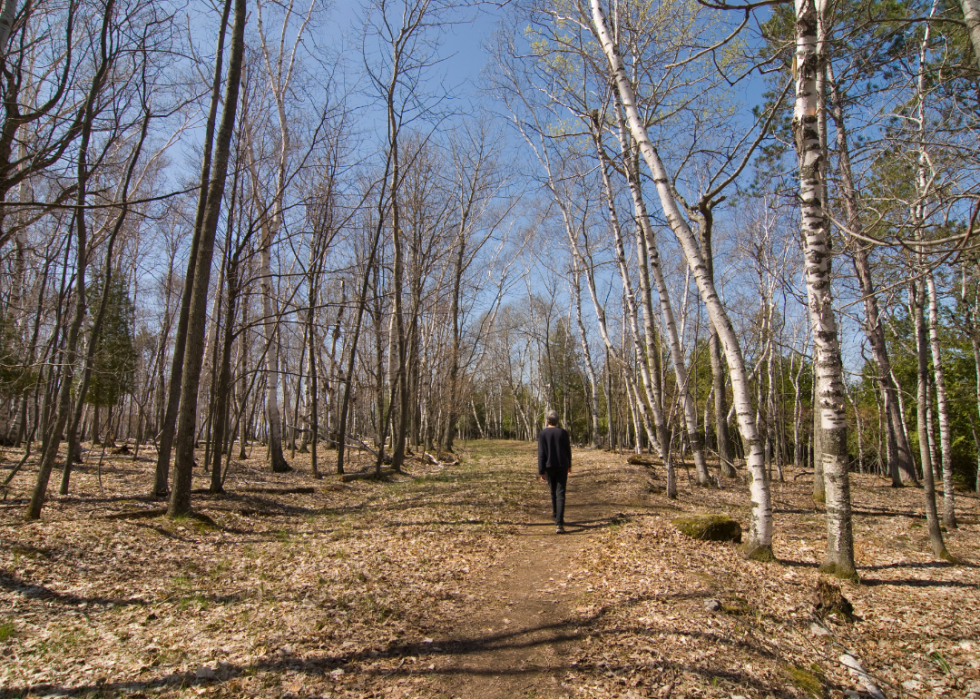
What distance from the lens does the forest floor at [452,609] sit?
3309mm

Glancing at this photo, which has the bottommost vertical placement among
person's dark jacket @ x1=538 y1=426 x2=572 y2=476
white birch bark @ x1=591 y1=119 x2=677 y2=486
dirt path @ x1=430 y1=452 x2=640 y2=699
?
dirt path @ x1=430 y1=452 x2=640 y2=699

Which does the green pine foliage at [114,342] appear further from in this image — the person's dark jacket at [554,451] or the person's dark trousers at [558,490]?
the person's dark trousers at [558,490]

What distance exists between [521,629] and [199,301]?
6408 millimetres

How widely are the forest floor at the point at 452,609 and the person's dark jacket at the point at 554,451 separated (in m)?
0.96

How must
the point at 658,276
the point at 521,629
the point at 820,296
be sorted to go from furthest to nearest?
the point at 658,276
the point at 820,296
the point at 521,629

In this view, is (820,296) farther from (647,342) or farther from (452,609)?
(647,342)

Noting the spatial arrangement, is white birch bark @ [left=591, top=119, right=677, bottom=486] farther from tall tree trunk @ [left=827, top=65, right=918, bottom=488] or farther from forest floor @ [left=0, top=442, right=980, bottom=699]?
tall tree trunk @ [left=827, top=65, right=918, bottom=488]

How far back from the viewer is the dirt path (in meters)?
3.36


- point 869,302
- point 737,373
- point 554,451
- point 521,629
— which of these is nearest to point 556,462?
point 554,451

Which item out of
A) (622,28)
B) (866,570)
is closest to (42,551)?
(866,570)

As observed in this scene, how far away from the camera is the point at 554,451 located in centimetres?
744

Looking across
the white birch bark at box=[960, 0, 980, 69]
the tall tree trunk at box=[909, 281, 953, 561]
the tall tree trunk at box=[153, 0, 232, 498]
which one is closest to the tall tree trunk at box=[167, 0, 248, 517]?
the tall tree trunk at box=[153, 0, 232, 498]

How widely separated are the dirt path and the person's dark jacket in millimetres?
968

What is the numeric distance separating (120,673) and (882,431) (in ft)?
93.0
